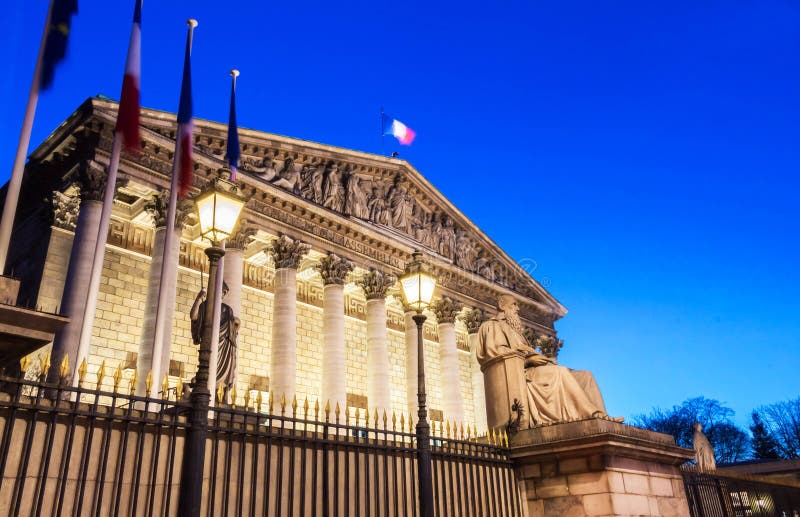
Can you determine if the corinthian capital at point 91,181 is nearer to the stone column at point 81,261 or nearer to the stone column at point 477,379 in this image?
the stone column at point 81,261

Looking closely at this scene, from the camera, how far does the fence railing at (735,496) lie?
35.4 ft

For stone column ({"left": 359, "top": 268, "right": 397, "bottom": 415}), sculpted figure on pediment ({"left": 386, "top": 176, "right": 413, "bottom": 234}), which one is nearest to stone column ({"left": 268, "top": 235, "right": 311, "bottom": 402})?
stone column ({"left": 359, "top": 268, "right": 397, "bottom": 415})

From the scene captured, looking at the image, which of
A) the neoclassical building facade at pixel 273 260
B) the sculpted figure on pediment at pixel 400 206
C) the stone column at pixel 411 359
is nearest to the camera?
the neoclassical building facade at pixel 273 260

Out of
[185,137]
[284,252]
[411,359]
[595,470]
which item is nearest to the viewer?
[595,470]

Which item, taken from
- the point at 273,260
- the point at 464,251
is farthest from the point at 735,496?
the point at 464,251

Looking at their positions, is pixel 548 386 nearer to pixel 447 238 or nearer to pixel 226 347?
pixel 226 347

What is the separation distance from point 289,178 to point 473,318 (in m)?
11.3

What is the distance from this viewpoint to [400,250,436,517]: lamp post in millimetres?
7129

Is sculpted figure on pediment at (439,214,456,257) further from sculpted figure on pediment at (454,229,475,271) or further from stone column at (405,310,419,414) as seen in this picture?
stone column at (405,310,419,414)

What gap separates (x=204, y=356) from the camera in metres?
5.92

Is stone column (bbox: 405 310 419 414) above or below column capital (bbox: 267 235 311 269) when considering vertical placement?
below

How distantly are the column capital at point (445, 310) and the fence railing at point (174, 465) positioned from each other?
20.3m

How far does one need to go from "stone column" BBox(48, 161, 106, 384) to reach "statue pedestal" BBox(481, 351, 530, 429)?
10369mm

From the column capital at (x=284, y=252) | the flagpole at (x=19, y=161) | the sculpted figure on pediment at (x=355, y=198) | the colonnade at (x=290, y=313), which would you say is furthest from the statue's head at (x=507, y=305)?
the sculpted figure on pediment at (x=355, y=198)
